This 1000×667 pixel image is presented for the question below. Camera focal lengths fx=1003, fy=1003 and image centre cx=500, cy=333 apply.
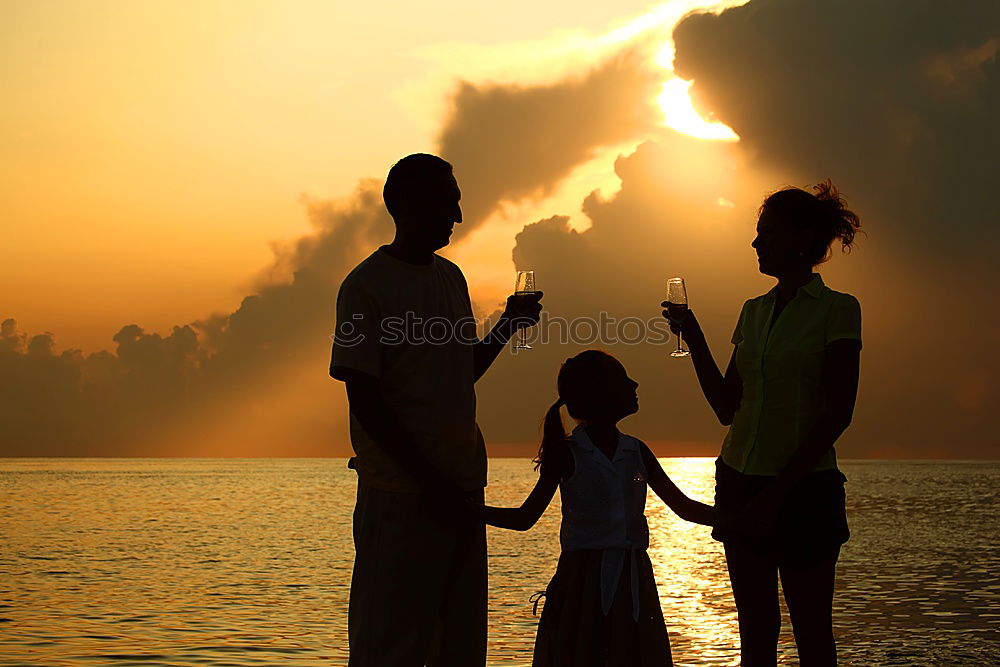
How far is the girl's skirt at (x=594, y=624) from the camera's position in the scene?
4.66 m

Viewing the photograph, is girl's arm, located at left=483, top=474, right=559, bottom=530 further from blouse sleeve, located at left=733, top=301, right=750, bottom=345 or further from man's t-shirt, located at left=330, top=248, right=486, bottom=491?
blouse sleeve, located at left=733, top=301, right=750, bottom=345

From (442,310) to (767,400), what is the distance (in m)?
1.34

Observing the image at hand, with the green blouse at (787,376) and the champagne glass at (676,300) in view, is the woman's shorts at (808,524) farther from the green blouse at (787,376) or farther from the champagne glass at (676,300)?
the champagne glass at (676,300)

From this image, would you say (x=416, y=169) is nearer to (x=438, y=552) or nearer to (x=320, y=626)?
(x=438, y=552)

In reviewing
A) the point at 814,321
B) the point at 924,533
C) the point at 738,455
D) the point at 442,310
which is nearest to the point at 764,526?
the point at 738,455

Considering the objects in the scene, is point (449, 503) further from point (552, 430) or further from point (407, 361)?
point (552, 430)

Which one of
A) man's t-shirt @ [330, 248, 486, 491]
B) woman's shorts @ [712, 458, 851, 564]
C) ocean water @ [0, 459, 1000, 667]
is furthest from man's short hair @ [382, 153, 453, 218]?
ocean water @ [0, 459, 1000, 667]

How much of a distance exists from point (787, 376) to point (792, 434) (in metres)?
0.23

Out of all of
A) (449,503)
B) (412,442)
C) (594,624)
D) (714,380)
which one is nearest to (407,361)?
(412,442)

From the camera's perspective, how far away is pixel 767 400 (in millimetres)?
3990

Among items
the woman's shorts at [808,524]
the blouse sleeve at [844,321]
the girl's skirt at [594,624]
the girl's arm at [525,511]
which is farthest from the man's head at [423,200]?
the girl's skirt at [594,624]

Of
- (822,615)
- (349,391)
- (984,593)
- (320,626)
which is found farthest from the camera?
(984,593)

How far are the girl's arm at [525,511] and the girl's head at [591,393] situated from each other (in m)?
0.18

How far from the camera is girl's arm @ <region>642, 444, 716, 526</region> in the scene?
4.40 m
